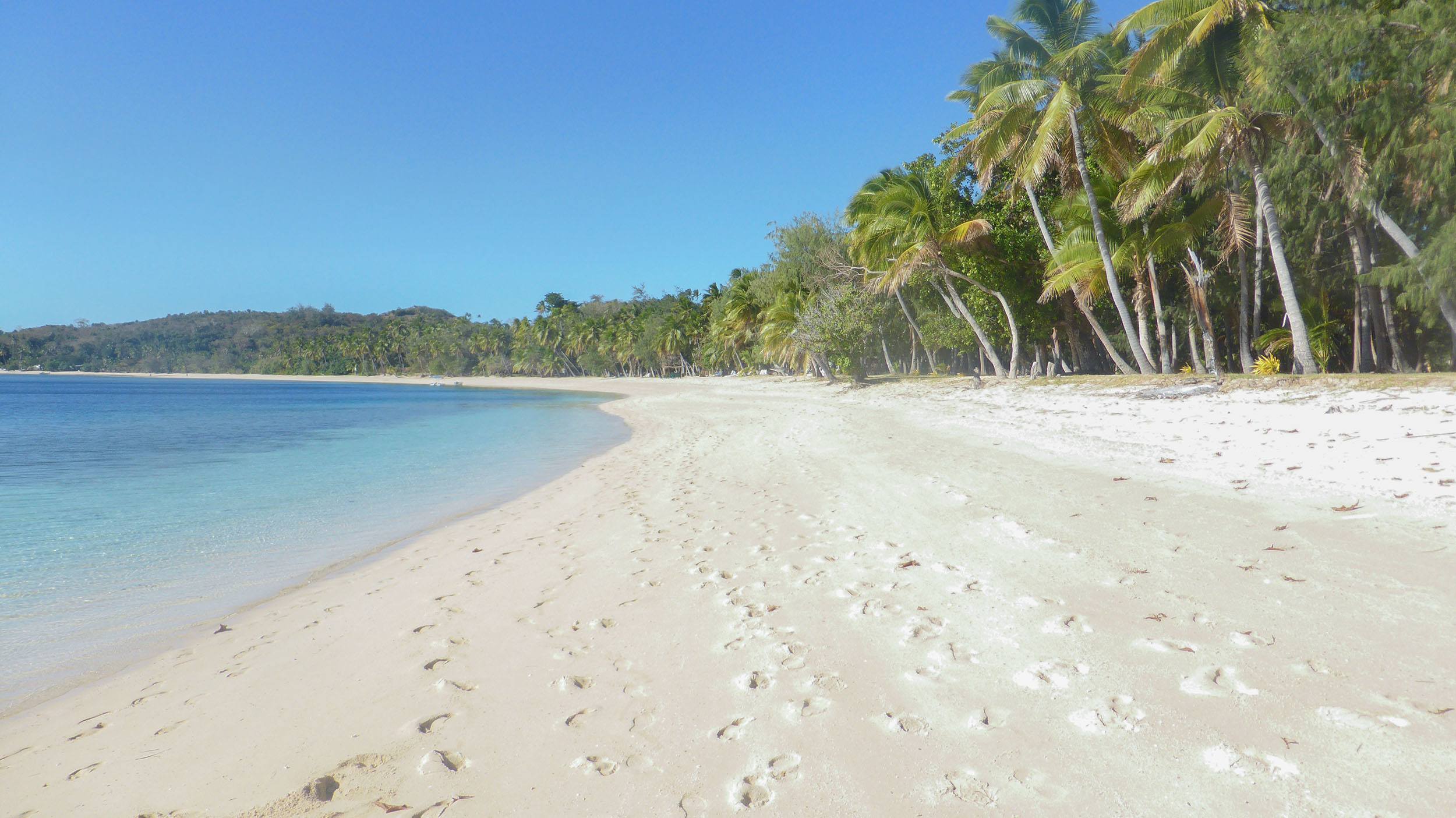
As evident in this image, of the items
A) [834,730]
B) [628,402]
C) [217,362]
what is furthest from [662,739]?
[217,362]

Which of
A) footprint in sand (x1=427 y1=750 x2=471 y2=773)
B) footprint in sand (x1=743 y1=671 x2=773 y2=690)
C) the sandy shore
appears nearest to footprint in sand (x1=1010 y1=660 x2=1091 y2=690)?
the sandy shore

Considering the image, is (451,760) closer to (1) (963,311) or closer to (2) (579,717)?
(2) (579,717)

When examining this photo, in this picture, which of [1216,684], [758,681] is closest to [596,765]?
[758,681]

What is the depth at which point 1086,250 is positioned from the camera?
18.3 metres

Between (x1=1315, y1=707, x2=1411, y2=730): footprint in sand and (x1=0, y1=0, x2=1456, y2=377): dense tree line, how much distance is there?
41.7 feet

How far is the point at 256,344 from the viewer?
158 metres


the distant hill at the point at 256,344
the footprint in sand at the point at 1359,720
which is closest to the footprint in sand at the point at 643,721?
the footprint in sand at the point at 1359,720

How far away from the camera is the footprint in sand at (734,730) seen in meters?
2.58

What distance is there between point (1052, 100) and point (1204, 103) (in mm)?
3333

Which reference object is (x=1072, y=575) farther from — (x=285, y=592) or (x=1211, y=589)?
(x=285, y=592)

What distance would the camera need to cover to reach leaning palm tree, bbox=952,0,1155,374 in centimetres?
1594

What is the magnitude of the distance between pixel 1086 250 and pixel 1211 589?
690 inches

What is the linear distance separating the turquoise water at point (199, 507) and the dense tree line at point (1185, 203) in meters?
13.8

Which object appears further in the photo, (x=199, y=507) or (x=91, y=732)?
(x=199, y=507)
